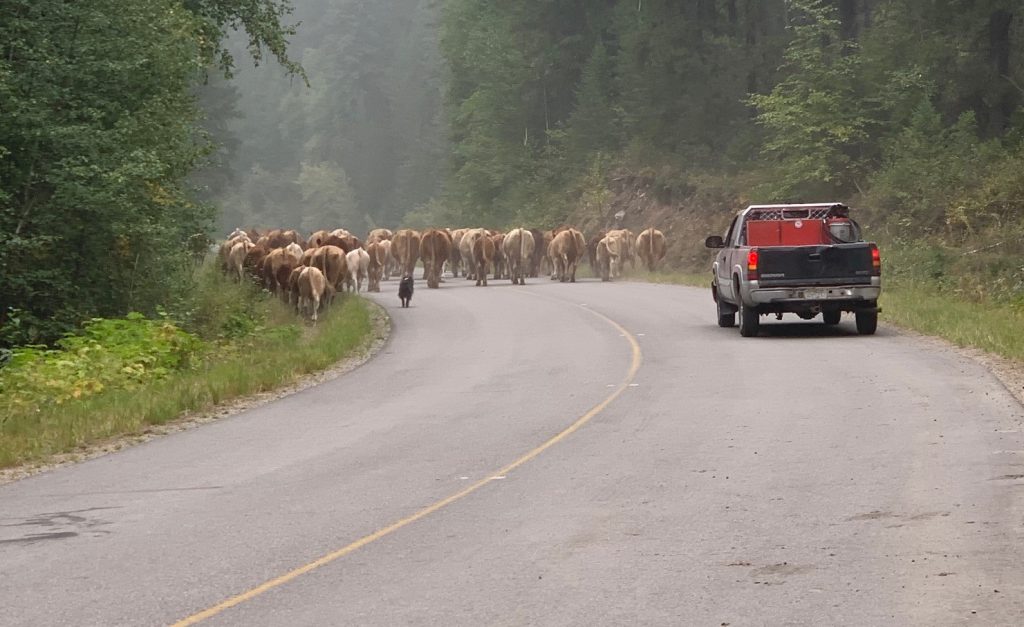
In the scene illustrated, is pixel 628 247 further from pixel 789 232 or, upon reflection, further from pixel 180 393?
pixel 180 393

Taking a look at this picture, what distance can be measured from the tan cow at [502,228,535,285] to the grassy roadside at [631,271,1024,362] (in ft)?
60.5

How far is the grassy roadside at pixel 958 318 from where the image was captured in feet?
73.0

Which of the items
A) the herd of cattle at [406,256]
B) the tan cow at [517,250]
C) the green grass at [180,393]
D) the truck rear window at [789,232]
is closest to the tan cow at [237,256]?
the herd of cattle at [406,256]

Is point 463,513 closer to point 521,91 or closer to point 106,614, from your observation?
point 106,614

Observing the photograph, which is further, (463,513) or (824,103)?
(824,103)

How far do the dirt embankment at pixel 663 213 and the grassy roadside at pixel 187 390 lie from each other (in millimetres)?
29335

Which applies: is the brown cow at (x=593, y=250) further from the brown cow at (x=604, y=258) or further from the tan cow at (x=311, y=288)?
the tan cow at (x=311, y=288)

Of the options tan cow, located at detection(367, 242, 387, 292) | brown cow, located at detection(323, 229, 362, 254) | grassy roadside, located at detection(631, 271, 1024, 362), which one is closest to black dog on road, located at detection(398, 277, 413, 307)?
brown cow, located at detection(323, 229, 362, 254)

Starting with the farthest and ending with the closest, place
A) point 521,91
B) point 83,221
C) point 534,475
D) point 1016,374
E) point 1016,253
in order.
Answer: point 521,91
point 1016,253
point 83,221
point 1016,374
point 534,475

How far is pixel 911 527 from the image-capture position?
998cm

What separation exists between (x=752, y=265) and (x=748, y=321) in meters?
1.22

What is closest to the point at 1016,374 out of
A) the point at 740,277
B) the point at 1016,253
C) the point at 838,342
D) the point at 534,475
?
the point at 838,342

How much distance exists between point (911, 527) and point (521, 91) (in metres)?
74.1

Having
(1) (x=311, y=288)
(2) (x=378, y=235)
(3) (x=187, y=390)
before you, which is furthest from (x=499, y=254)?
(3) (x=187, y=390)
